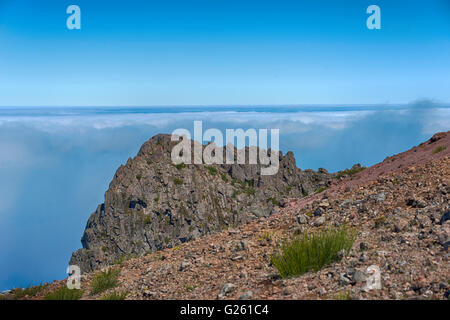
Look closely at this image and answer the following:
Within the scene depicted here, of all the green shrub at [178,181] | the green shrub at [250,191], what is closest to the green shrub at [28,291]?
the green shrub at [178,181]

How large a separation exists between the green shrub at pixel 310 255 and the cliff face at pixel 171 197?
74886mm

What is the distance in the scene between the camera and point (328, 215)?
10.6 m

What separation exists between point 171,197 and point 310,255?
85.8 metres

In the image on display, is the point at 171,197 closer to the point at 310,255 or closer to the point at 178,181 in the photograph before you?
the point at 178,181

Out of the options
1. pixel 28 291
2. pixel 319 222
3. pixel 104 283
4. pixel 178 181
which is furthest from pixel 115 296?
pixel 178 181

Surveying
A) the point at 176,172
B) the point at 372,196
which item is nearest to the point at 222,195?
the point at 176,172

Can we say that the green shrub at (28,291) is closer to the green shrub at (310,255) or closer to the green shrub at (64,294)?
the green shrub at (64,294)

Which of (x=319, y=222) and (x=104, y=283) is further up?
(x=319, y=222)

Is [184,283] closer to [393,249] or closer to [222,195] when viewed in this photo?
[393,249]

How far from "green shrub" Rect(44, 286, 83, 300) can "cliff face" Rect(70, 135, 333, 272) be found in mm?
73066

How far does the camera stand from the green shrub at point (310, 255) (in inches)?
284

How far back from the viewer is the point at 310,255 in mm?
7297
